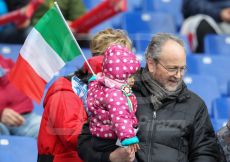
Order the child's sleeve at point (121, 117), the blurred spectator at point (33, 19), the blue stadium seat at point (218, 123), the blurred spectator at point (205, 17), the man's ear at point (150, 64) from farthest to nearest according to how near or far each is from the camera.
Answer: the blurred spectator at point (205, 17) < the blurred spectator at point (33, 19) < the blue stadium seat at point (218, 123) < the man's ear at point (150, 64) < the child's sleeve at point (121, 117)

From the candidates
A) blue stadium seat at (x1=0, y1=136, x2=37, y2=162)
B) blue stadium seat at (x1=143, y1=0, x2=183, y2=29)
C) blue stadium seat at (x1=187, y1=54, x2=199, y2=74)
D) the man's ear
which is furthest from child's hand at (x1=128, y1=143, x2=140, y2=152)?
blue stadium seat at (x1=143, y1=0, x2=183, y2=29)

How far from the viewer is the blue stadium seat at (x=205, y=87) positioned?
5.17m

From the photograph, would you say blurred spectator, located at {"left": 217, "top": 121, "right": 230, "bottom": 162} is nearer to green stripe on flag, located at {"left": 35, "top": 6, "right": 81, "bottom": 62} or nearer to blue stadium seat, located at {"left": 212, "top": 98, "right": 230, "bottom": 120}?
green stripe on flag, located at {"left": 35, "top": 6, "right": 81, "bottom": 62}

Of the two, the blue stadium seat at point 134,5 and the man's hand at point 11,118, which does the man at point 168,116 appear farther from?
the blue stadium seat at point 134,5

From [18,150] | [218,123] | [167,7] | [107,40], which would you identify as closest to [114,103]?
[107,40]

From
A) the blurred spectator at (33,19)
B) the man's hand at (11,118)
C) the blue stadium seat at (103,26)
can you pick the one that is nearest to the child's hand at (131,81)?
the man's hand at (11,118)

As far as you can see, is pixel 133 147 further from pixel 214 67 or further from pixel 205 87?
pixel 214 67

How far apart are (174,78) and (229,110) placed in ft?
4.89

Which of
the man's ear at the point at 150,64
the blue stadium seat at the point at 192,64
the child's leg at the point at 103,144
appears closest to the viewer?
the child's leg at the point at 103,144

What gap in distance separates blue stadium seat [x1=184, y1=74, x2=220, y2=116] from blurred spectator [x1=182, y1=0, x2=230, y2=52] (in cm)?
76

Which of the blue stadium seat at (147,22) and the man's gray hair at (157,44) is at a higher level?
the man's gray hair at (157,44)

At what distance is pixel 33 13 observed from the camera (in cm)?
573

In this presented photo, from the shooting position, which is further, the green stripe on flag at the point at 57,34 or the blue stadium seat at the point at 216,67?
the blue stadium seat at the point at 216,67

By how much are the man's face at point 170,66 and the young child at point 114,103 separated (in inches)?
8.4
